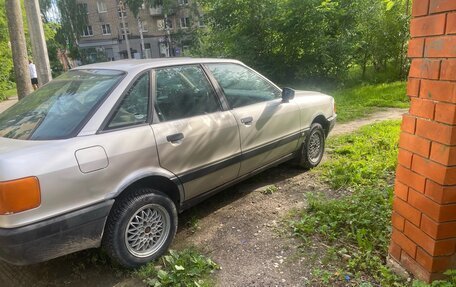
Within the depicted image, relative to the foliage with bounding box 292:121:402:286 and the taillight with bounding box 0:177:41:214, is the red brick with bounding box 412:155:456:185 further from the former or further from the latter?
the taillight with bounding box 0:177:41:214

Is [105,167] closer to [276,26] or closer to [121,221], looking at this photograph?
[121,221]

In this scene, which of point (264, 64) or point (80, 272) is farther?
point (264, 64)

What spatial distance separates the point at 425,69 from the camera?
2.17m

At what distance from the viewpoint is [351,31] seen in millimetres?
11656

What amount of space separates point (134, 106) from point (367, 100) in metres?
8.17

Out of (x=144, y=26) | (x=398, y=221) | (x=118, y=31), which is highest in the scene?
(x=144, y=26)

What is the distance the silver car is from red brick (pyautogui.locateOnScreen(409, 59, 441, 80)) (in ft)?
5.78

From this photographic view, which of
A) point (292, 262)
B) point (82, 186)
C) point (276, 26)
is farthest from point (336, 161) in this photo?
point (276, 26)

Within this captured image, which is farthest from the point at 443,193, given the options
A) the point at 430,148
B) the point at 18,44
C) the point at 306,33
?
the point at 306,33

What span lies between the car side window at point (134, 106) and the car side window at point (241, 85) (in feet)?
2.96

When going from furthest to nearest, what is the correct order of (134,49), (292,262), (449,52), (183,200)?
1. (134,49)
2. (183,200)
3. (292,262)
4. (449,52)

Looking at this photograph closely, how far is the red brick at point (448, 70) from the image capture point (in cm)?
197

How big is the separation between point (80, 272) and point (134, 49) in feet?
167

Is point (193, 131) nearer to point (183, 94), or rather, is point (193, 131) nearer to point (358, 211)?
point (183, 94)
